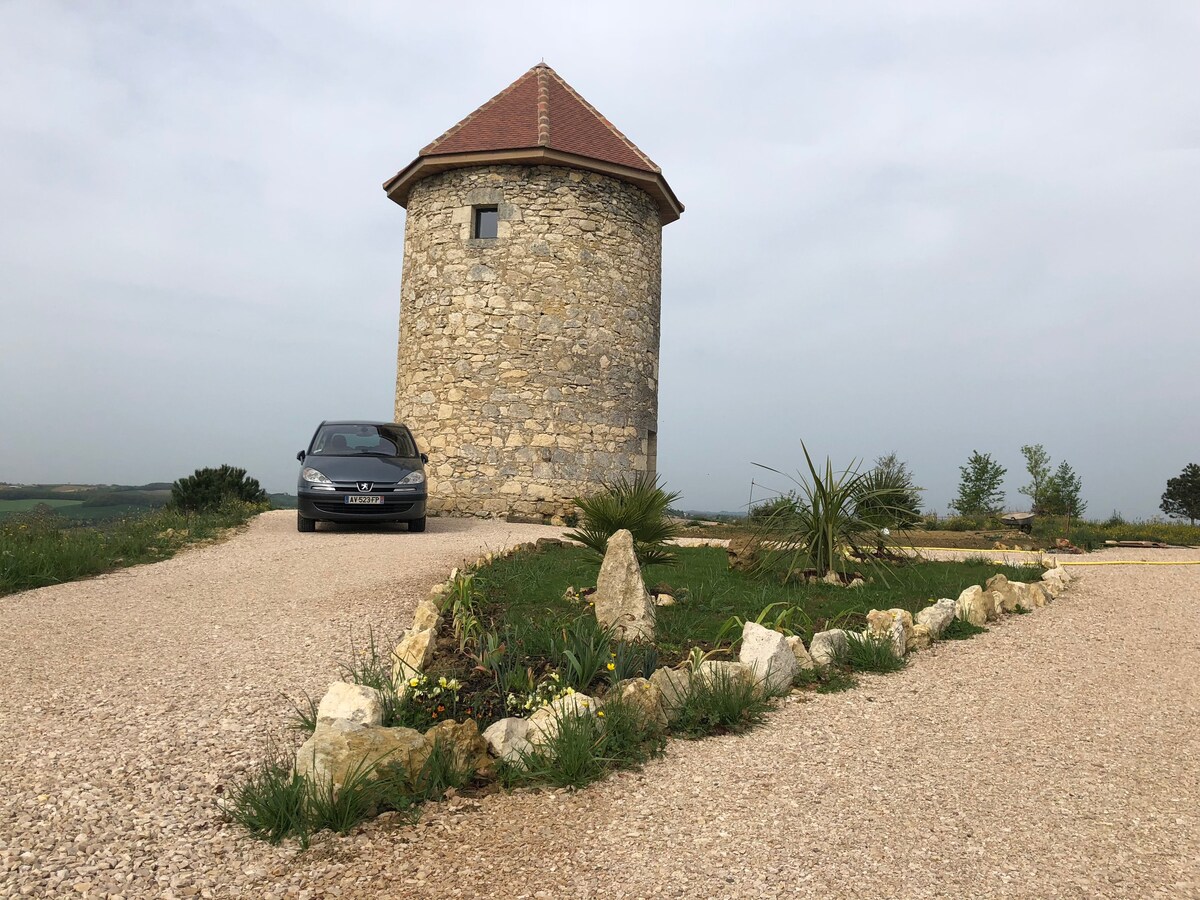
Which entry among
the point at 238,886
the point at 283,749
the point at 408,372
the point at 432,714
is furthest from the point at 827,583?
the point at 408,372

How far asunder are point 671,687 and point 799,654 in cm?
116

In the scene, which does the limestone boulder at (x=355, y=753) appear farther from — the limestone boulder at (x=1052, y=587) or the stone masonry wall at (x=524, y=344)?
the stone masonry wall at (x=524, y=344)

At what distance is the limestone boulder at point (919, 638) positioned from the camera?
5.83m

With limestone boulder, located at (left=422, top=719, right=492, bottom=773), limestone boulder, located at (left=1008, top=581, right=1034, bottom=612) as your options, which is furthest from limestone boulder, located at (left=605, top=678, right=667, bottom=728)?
limestone boulder, located at (left=1008, top=581, right=1034, bottom=612)

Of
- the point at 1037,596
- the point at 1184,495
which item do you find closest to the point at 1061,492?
the point at 1184,495

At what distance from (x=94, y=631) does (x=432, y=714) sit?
11.7 ft

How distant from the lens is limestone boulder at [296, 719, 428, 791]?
324 cm

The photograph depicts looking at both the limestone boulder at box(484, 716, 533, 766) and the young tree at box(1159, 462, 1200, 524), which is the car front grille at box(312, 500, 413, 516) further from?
the young tree at box(1159, 462, 1200, 524)

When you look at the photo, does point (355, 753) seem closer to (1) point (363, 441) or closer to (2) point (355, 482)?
(2) point (355, 482)

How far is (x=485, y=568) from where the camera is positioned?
312 inches

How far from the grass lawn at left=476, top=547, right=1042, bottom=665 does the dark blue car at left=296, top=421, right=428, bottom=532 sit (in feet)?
12.9

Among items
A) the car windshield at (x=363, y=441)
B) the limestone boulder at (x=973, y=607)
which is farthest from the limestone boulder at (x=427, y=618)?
the car windshield at (x=363, y=441)

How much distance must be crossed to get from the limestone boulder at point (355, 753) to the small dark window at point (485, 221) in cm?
1428

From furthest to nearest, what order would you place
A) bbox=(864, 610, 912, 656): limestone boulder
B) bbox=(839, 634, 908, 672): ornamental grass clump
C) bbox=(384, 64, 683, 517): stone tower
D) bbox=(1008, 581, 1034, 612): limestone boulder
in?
1. bbox=(384, 64, 683, 517): stone tower
2. bbox=(1008, 581, 1034, 612): limestone boulder
3. bbox=(864, 610, 912, 656): limestone boulder
4. bbox=(839, 634, 908, 672): ornamental grass clump
